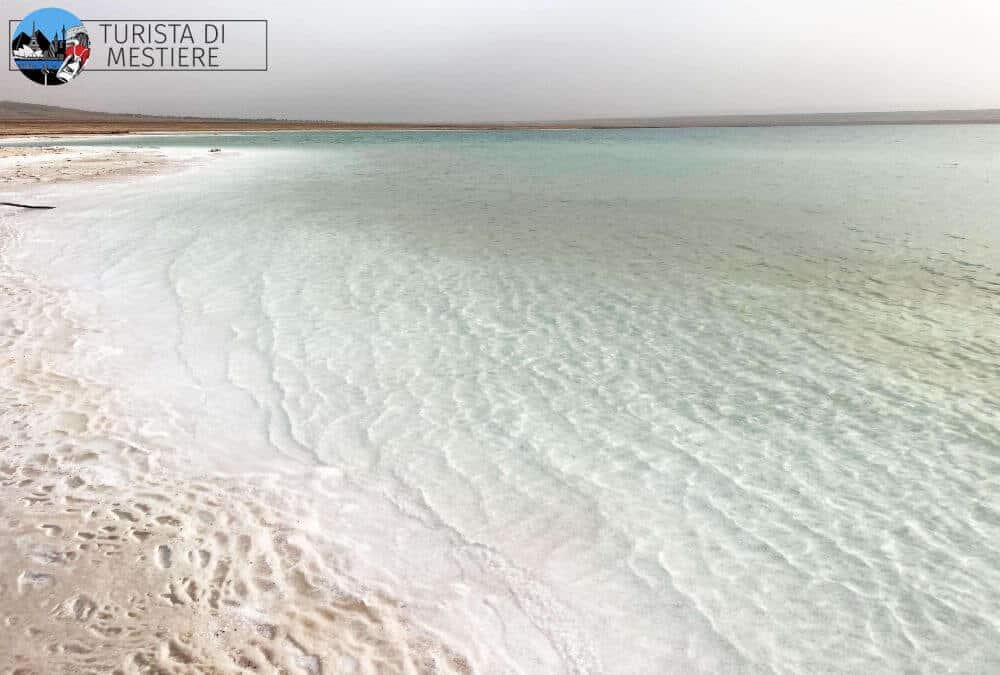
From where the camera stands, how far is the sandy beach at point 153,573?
3121 mm

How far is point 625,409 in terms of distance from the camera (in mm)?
6008

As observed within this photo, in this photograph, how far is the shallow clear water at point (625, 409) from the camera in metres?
3.64

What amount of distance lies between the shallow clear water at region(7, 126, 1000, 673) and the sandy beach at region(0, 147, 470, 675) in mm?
387

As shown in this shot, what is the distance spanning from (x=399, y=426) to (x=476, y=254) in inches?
279

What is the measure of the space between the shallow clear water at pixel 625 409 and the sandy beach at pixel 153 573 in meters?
0.39

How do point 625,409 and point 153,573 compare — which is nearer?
point 153,573

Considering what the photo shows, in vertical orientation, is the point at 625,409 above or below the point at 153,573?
above

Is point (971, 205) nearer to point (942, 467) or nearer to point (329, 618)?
point (942, 467)

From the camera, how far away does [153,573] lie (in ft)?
11.9

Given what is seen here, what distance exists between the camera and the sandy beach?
3.12 m

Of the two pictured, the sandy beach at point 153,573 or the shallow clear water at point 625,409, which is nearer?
the sandy beach at point 153,573

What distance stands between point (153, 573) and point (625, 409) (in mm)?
4107

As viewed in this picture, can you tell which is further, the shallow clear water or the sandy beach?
the shallow clear water

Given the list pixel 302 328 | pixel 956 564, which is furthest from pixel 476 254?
pixel 956 564
